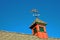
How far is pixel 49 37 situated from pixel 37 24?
3017mm

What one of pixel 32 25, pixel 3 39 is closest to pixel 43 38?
pixel 32 25

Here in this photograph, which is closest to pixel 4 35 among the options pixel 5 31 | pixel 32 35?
pixel 5 31

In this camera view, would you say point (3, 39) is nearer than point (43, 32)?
Yes

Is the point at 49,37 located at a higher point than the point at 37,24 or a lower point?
lower

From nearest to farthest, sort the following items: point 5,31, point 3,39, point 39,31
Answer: point 3,39
point 5,31
point 39,31

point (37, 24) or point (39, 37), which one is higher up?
point (37, 24)

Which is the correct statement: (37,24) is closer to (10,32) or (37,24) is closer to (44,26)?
(44,26)

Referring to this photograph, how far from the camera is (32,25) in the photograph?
3656cm

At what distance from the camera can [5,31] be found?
107ft

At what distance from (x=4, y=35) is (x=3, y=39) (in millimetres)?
1833

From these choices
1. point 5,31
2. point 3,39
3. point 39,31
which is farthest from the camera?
point 39,31

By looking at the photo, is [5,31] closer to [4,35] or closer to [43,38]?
[4,35]

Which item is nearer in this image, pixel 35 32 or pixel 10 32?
pixel 10 32

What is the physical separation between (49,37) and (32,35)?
309cm
